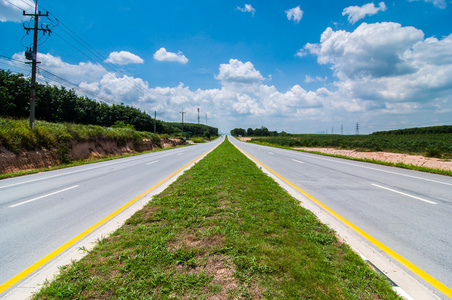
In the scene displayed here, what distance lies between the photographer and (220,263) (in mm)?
2758

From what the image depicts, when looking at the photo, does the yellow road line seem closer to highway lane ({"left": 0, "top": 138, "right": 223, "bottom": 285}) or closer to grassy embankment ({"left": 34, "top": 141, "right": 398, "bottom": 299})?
highway lane ({"left": 0, "top": 138, "right": 223, "bottom": 285})

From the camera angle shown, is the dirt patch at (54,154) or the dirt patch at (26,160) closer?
the dirt patch at (26,160)

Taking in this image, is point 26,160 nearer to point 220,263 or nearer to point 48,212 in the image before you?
point 48,212

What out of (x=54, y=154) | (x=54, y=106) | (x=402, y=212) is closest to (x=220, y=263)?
(x=402, y=212)

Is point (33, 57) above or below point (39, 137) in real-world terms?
above

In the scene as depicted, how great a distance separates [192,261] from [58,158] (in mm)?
17871

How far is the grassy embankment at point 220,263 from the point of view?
88.0 inches

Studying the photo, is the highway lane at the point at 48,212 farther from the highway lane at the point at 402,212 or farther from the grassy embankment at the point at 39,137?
the highway lane at the point at 402,212

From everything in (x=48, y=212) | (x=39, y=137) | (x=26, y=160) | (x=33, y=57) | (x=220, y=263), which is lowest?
(x=48, y=212)

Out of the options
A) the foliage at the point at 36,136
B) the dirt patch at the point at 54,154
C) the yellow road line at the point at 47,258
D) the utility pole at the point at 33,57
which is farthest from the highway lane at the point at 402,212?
the utility pole at the point at 33,57

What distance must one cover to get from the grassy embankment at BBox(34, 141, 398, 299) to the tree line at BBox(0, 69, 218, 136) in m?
19.9

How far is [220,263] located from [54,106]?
53.0m

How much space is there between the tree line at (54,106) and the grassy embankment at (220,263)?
1991 centimetres

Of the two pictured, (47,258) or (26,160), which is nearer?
(47,258)
